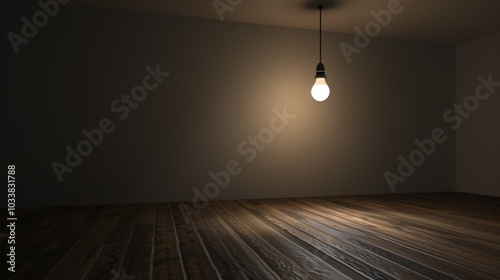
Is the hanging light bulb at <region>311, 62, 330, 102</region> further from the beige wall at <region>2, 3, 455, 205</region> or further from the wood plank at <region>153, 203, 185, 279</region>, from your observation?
the wood plank at <region>153, 203, 185, 279</region>

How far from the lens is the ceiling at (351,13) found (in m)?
3.78

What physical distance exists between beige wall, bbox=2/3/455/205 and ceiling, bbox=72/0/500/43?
18 cm

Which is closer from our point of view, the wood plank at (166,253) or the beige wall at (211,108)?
the wood plank at (166,253)

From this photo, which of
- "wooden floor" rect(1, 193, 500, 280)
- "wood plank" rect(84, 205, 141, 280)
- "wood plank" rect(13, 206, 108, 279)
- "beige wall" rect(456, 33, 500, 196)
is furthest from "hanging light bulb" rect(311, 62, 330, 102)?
"beige wall" rect(456, 33, 500, 196)

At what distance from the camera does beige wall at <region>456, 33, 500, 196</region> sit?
478 centimetres

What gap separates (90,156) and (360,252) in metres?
3.04

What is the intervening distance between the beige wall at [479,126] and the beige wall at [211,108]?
0.55 ft

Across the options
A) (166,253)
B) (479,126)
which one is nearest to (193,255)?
(166,253)

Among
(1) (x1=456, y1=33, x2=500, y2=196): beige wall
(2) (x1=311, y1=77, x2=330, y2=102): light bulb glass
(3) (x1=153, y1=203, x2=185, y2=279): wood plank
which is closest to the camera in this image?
(3) (x1=153, y1=203, x2=185, y2=279): wood plank

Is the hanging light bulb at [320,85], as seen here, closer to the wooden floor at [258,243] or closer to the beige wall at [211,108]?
the beige wall at [211,108]

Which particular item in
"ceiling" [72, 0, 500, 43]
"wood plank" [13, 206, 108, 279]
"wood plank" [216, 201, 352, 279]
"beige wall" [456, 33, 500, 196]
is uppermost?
"ceiling" [72, 0, 500, 43]

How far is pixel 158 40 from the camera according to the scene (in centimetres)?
407

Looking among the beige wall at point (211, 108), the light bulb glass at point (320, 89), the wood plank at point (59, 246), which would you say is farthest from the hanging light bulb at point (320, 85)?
the wood plank at point (59, 246)

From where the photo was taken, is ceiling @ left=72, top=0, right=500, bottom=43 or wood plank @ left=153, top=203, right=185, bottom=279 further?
ceiling @ left=72, top=0, right=500, bottom=43
